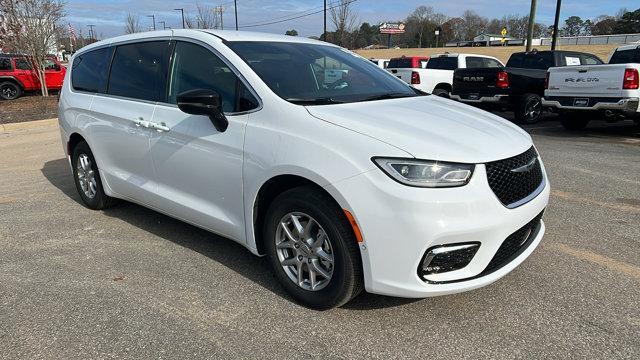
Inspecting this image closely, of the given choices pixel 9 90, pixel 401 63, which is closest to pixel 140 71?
pixel 401 63

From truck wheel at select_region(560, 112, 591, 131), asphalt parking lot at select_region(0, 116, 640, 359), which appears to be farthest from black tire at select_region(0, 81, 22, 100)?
truck wheel at select_region(560, 112, 591, 131)

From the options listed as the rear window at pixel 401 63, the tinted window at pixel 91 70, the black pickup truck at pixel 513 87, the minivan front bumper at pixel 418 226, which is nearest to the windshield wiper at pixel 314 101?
the minivan front bumper at pixel 418 226

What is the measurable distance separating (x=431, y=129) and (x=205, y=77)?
1.77m

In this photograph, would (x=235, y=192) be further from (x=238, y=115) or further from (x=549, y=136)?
(x=549, y=136)

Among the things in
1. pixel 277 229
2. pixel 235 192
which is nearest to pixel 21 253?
pixel 235 192

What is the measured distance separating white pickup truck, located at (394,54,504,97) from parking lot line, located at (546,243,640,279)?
1049 centimetres

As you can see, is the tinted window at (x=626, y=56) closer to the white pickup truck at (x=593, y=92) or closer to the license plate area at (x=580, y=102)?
the white pickup truck at (x=593, y=92)

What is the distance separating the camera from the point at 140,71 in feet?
14.4

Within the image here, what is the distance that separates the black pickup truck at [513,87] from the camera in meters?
11.8

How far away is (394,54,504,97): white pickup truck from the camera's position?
46.7 ft

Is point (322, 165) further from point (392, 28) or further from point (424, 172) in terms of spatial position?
point (392, 28)

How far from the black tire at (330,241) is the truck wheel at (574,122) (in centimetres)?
949

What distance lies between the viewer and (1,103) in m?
17.5

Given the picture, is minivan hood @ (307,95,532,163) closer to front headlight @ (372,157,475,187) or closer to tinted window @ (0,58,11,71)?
front headlight @ (372,157,475,187)
